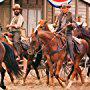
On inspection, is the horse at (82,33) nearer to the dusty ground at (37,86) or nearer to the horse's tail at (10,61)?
the dusty ground at (37,86)

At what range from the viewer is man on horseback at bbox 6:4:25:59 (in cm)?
1600

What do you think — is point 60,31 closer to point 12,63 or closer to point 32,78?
point 12,63

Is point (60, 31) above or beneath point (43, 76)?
above

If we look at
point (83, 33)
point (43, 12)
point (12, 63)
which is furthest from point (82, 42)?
point (43, 12)

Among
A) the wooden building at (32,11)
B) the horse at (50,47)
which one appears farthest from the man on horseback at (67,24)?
the wooden building at (32,11)

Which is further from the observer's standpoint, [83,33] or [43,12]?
[43,12]

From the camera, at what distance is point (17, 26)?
1603cm

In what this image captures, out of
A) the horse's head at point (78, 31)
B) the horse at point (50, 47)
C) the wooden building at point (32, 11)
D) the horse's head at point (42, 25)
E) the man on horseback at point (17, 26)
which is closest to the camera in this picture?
the horse at point (50, 47)

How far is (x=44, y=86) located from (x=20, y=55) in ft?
11.3

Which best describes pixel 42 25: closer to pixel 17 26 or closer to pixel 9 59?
pixel 17 26

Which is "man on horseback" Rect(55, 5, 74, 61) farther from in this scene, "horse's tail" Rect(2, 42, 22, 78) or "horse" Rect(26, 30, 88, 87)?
"horse's tail" Rect(2, 42, 22, 78)

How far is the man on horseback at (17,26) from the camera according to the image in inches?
630

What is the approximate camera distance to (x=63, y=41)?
1456cm

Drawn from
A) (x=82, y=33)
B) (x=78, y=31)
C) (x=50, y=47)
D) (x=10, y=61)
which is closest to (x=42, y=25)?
(x=50, y=47)
